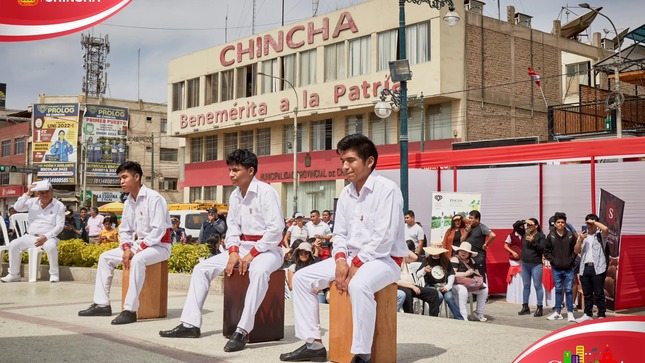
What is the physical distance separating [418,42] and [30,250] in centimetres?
2150

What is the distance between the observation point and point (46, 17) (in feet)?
11.6

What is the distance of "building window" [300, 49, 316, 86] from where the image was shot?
36188 millimetres

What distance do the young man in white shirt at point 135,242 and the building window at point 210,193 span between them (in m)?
35.4

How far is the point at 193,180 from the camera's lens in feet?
150

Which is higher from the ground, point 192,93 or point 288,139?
point 192,93

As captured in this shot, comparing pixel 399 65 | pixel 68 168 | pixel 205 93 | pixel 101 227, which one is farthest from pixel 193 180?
pixel 399 65

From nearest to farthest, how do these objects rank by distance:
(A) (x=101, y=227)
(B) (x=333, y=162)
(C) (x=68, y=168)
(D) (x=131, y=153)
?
(A) (x=101, y=227), (B) (x=333, y=162), (C) (x=68, y=168), (D) (x=131, y=153)

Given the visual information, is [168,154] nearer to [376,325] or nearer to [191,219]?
[191,219]

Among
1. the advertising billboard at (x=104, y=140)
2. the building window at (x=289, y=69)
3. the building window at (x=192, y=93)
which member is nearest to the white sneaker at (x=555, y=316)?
the building window at (x=289, y=69)

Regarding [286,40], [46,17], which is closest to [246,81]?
[286,40]

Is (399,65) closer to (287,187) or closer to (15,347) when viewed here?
(15,347)

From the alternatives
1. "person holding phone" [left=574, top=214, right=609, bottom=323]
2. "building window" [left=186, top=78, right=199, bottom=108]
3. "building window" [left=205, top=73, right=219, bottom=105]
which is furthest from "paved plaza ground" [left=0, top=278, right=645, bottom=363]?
"building window" [left=186, top=78, right=199, bottom=108]

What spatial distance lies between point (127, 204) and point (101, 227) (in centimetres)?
1429

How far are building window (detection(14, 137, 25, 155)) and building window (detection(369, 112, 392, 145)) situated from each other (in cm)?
4381
